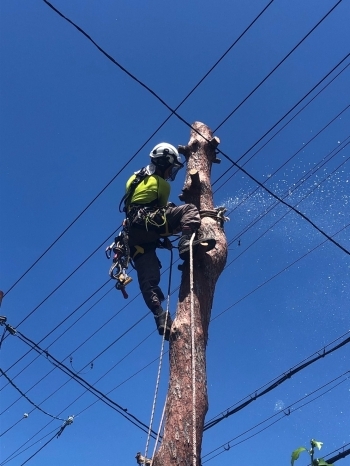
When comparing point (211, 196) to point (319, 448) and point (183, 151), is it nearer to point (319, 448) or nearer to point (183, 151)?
point (183, 151)

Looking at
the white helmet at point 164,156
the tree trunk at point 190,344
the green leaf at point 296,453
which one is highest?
the white helmet at point 164,156

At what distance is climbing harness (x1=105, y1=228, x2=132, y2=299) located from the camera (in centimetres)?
459

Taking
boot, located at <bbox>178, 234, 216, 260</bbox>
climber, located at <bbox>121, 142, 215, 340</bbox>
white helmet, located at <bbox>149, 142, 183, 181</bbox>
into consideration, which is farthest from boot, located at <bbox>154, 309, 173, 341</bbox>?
white helmet, located at <bbox>149, 142, 183, 181</bbox>

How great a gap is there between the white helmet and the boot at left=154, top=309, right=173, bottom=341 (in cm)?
161

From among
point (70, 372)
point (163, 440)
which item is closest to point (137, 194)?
point (163, 440)

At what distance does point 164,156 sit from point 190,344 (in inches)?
81.1

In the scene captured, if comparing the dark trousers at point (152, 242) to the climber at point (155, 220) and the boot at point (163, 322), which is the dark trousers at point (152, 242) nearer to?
the climber at point (155, 220)

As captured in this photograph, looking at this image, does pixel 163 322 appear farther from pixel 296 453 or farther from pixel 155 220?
pixel 296 453

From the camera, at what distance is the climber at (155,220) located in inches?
157

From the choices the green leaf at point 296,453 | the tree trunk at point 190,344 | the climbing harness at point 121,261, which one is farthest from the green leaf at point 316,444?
the climbing harness at point 121,261

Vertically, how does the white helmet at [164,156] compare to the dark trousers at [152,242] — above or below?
above

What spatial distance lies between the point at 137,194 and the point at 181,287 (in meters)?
1.15

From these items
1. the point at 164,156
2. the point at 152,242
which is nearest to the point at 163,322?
the point at 152,242

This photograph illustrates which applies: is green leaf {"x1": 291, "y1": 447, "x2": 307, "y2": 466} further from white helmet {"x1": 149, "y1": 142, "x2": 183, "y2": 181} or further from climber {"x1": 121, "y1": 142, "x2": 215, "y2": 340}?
white helmet {"x1": 149, "y1": 142, "x2": 183, "y2": 181}
